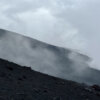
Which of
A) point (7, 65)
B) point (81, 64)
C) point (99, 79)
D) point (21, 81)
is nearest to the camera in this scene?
point (21, 81)

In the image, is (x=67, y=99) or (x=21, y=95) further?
(x=67, y=99)

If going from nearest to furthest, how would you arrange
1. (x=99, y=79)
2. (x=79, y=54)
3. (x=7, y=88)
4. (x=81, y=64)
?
(x=7, y=88)
(x=99, y=79)
(x=81, y=64)
(x=79, y=54)

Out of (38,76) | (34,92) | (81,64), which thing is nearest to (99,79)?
(81,64)

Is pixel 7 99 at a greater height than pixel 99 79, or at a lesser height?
lesser

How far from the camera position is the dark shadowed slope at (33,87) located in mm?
16078

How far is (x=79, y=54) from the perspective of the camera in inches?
3499

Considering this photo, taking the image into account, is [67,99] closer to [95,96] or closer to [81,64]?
[95,96]

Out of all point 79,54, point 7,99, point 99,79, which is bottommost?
→ point 7,99

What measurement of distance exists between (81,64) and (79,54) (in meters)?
16.7

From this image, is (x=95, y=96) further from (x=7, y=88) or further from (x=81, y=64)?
(x=81, y=64)

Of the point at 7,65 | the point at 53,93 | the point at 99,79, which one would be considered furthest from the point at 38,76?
the point at 99,79

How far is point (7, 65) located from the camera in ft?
67.4

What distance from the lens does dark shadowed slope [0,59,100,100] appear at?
52.7 feet

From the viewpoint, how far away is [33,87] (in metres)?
17.5
